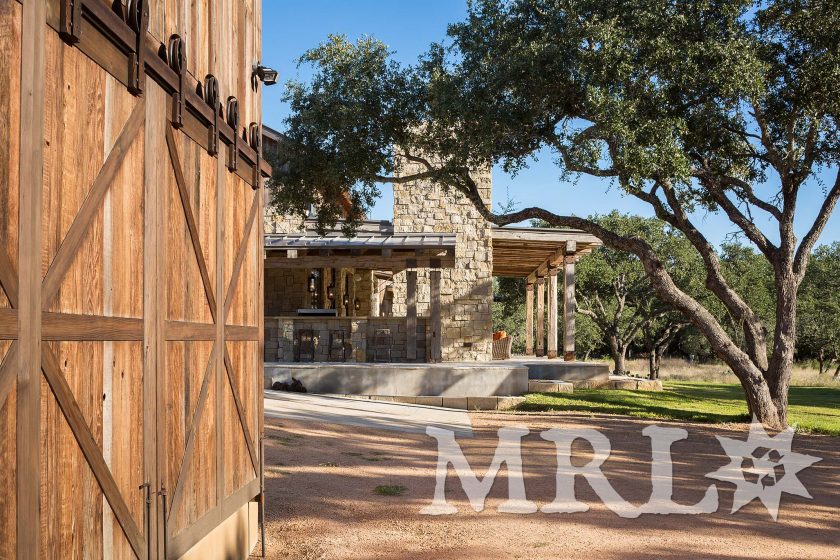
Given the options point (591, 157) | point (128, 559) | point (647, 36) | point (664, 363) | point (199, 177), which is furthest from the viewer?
point (664, 363)

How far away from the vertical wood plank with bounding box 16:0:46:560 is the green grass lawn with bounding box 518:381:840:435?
46.2ft

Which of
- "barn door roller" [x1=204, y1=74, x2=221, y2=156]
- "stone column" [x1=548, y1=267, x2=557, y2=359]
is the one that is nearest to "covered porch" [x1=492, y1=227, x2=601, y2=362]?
"stone column" [x1=548, y1=267, x2=557, y2=359]

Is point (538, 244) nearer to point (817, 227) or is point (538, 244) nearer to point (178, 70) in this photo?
Answer: point (817, 227)

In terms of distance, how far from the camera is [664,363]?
40656 mm

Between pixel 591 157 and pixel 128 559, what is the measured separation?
11.5 m

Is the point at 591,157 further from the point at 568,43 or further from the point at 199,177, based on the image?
the point at 199,177

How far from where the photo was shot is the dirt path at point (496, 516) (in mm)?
5988

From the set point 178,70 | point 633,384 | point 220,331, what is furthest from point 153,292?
point 633,384

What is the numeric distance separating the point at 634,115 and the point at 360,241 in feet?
25.9

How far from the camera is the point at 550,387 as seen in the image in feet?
62.1

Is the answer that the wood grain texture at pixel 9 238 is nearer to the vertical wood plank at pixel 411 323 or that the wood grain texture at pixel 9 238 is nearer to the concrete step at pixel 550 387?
the vertical wood plank at pixel 411 323

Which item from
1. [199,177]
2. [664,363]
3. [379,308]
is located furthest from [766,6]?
[664,363]

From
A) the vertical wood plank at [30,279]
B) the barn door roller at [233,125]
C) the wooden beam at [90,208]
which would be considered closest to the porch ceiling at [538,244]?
the barn door roller at [233,125]

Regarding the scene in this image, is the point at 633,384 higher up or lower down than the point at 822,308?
lower down
